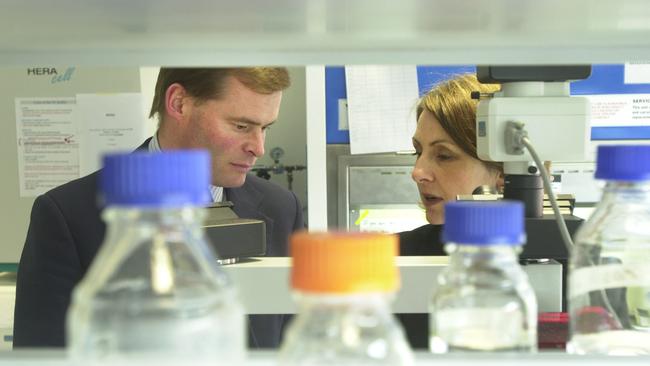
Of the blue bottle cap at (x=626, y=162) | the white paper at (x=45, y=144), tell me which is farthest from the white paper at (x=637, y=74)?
the blue bottle cap at (x=626, y=162)

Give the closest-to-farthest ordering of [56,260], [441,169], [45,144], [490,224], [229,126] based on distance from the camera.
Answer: [490,224], [56,260], [441,169], [229,126], [45,144]

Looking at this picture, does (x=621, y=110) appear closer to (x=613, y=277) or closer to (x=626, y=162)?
(x=613, y=277)

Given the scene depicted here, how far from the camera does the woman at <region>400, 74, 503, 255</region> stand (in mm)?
2104

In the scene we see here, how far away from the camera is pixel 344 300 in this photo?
1.22 ft

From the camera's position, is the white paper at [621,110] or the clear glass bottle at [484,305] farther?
the white paper at [621,110]

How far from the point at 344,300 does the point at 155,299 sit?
14 centimetres

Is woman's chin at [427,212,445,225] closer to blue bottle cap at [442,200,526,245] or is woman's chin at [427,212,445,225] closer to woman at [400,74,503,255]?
woman at [400,74,503,255]

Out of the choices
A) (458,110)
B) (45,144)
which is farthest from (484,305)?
(45,144)

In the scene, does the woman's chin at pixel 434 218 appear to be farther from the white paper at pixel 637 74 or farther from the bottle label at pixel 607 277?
the bottle label at pixel 607 277

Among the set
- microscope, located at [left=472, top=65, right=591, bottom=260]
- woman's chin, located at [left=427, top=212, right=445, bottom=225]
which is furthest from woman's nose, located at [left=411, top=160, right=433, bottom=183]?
microscope, located at [left=472, top=65, right=591, bottom=260]

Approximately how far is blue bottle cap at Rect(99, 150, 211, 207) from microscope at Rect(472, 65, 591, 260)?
22.9 inches

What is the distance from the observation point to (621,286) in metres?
0.69

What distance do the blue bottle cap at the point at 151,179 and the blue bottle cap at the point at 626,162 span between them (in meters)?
0.34

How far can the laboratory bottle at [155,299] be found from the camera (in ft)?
1.40
